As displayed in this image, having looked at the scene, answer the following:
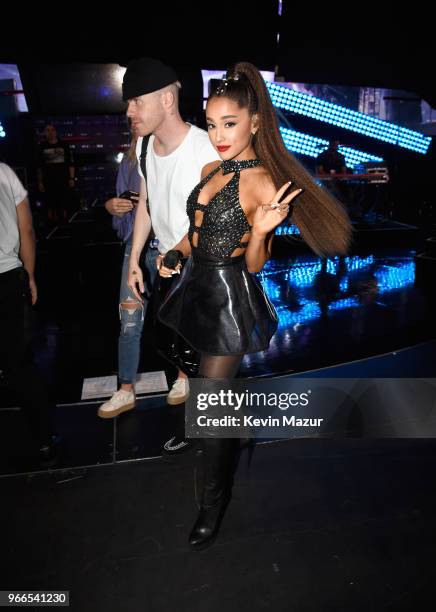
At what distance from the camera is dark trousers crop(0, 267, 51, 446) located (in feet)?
7.32

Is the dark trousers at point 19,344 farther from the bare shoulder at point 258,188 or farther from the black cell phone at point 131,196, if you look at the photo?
the bare shoulder at point 258,188

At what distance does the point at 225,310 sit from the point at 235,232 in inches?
12.7

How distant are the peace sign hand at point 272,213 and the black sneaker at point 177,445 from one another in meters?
1.40

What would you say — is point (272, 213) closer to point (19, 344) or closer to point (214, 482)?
point (214, 482)

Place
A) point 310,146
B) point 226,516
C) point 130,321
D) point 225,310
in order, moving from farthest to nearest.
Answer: point 310,146, point 130,321, point 226,516, point 225,310

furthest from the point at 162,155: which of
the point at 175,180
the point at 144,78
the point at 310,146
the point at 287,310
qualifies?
the point at 310,146

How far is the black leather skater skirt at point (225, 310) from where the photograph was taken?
186 cm

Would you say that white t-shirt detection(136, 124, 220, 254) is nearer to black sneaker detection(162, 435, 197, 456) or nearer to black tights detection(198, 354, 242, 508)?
black tights detection(198, 354, 242, 508)

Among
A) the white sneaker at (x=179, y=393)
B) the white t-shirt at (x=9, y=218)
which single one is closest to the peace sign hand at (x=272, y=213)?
the white t-shirt at (x=9, y=218)

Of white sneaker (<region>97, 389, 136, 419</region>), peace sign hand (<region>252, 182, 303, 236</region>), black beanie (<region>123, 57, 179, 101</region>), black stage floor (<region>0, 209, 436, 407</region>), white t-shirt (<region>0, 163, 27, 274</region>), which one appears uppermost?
black beanie (<region>123, 57, 179, 101</region>)

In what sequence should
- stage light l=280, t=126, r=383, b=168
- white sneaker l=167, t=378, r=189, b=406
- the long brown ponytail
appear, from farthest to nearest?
stage light l=280, t=126, r=383, b=168 → white sneaker l=167, t=378, r=189, b=406 → the long brown ponytail

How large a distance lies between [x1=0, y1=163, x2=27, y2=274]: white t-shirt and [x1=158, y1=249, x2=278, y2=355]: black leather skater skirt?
0.95 meters

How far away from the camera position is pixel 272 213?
63.9 inches

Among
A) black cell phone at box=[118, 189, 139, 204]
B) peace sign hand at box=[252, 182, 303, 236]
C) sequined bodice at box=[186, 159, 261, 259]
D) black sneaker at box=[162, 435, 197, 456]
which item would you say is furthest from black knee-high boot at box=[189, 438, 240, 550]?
black cell phone at box=[118, 189, 139, 204]
